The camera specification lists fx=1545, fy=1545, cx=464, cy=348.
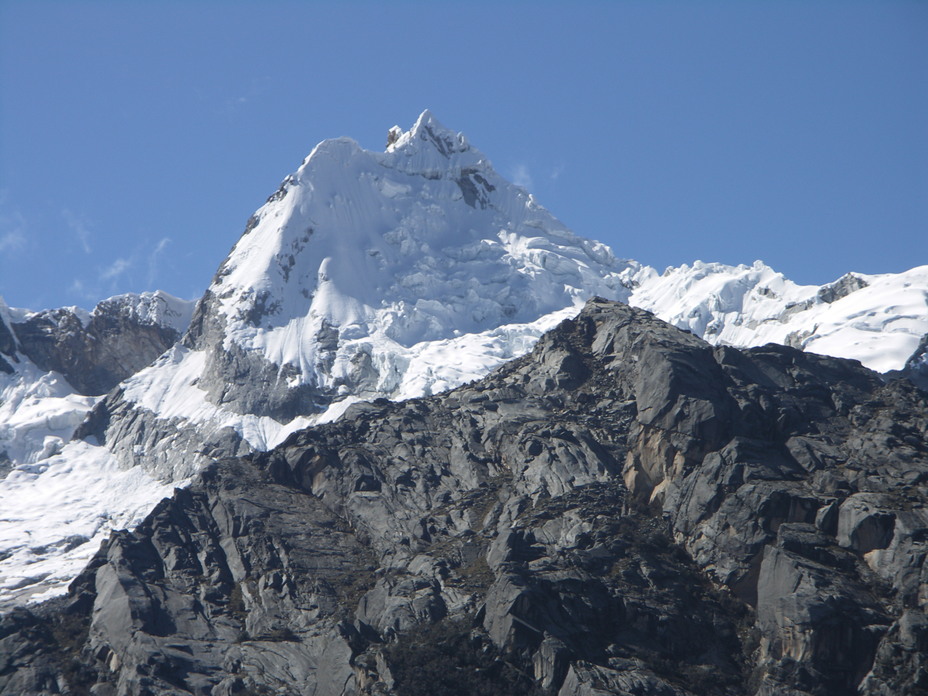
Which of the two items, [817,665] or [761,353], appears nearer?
[817,665]

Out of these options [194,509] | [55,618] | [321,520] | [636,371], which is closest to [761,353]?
[636,371]

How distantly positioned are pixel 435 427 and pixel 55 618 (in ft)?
128

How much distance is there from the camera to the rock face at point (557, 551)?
107312 mm

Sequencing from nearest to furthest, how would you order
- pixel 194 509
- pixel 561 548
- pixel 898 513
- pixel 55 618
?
1. pixel 898 513
2. pixel 561 548
3. pixel 55 618
4. pixel 194 509

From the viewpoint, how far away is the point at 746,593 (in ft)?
374

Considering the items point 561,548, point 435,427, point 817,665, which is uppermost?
point 435,427

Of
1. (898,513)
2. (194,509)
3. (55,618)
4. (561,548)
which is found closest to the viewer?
(898,513)

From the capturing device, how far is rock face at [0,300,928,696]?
107 metres

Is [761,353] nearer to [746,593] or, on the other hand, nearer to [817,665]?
[746,593]

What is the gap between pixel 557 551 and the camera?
119250mm

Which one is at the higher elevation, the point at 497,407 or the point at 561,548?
the point at 497,407

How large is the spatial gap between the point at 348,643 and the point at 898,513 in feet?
135

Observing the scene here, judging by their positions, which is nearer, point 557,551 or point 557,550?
point 557,551

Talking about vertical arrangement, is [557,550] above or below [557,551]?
above
